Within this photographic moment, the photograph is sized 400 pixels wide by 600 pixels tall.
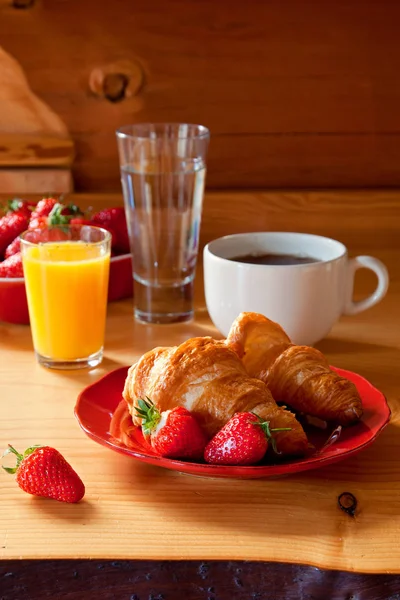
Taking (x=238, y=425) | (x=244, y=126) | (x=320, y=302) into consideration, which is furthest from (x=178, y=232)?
(x=238, y=425)

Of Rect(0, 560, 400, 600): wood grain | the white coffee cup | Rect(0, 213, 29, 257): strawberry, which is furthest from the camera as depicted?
Rect(0, 213, 29, 257): strawberry

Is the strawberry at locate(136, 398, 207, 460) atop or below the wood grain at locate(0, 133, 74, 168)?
below

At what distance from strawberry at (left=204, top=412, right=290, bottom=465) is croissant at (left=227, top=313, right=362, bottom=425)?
108 mm

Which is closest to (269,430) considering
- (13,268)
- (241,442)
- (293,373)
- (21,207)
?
(241,442)

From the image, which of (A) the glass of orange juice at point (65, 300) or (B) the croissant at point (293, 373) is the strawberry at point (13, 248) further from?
(B) the croissant at point (293, 373)

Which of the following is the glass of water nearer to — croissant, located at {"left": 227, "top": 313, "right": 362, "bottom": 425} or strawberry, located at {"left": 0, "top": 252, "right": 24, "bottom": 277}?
strawberry, located at {"left": 0, "top": 252, "right": 24, "bottom": 277}

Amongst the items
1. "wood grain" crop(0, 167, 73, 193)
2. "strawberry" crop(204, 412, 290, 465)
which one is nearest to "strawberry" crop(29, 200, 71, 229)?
"wood grain" crop(0, 167, 73, 193)

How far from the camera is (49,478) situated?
75 cm

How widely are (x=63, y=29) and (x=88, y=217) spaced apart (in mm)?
309

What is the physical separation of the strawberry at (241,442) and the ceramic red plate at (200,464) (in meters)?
0.01

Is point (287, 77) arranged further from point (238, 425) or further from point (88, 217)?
point (238, 425)

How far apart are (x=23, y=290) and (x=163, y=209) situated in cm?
21

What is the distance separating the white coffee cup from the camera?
1061 mm

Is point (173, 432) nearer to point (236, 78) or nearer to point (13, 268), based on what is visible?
point (13, 268)
